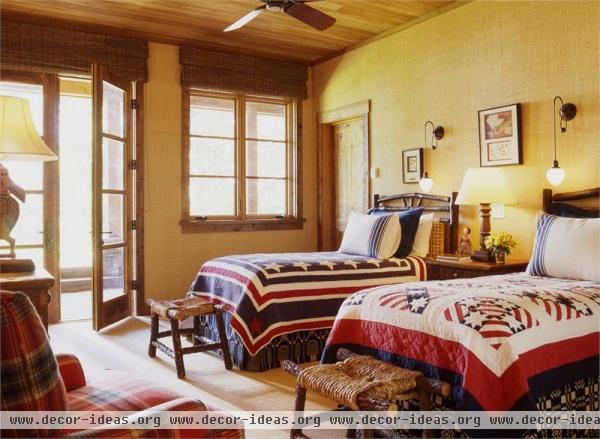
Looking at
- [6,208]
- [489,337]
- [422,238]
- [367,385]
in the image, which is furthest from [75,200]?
[489,337]

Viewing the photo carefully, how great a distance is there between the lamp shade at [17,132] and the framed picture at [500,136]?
3.29 m

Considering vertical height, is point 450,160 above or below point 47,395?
above

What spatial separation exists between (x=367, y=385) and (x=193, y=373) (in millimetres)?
1842

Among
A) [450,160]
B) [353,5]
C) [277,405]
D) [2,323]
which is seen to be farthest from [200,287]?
[2,323]

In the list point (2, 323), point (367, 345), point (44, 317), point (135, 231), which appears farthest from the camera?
point (135, 231)

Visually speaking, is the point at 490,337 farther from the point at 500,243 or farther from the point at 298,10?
the point at 298,10

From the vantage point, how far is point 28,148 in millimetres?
2355

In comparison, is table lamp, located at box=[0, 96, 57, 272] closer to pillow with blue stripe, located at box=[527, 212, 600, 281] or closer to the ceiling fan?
the ceiling fan

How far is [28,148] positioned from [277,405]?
183cm

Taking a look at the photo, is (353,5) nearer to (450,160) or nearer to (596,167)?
(450,160)

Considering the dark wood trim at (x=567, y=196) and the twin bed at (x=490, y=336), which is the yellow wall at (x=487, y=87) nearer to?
the dark wood trim at (x=567, y=196)

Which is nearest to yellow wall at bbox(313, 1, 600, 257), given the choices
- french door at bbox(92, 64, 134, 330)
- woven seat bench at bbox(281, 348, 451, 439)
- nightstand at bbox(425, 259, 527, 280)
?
nightstand at bbox(425, 259, 527, 280)

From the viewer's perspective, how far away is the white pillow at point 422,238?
4.36m

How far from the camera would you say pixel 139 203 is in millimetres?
5438
